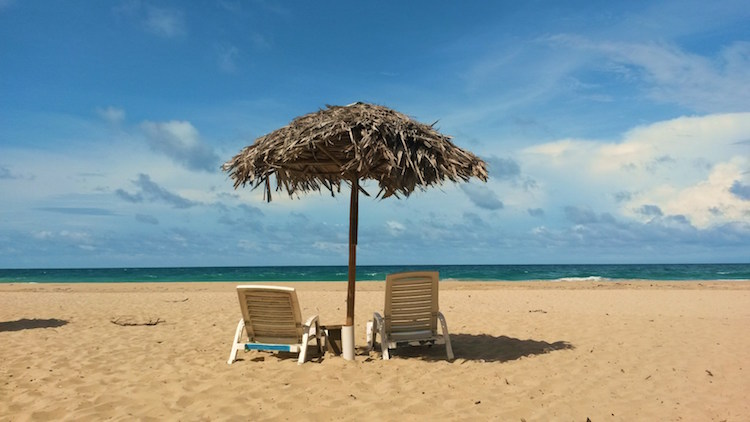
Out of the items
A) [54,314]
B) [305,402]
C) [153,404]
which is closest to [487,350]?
[305,402]

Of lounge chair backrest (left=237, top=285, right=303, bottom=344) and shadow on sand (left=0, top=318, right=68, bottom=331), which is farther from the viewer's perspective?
shadow on sand (left=0, top=318, right=68, bottom=331)

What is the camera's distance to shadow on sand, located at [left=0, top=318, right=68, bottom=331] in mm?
8188

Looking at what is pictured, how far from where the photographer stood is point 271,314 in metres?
5.68

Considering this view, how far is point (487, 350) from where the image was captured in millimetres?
6398

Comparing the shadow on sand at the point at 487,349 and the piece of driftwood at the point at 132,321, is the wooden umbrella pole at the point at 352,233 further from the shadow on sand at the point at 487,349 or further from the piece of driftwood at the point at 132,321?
the piece of driftwood at the point at 132,321

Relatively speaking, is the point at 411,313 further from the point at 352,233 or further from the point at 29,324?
the point at 29,324

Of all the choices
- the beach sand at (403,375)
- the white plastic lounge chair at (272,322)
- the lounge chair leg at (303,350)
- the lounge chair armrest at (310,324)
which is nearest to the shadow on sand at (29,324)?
the beach sand at (403,375)

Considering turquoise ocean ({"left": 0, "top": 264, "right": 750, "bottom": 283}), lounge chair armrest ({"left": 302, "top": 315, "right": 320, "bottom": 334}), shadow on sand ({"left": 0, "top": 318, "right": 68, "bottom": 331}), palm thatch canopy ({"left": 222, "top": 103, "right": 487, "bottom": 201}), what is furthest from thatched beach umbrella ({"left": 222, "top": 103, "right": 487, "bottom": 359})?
turquoise ocean ({"left": 0, "top": 264, "right": 750, "bottom": 283})

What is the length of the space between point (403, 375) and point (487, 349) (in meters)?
1.79

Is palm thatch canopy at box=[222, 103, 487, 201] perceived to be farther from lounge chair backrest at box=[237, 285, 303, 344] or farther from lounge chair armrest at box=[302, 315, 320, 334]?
lounge chair armrest at box=[302, 315, 320, 334]

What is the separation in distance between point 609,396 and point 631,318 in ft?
17.1

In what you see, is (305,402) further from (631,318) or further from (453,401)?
(631,318)

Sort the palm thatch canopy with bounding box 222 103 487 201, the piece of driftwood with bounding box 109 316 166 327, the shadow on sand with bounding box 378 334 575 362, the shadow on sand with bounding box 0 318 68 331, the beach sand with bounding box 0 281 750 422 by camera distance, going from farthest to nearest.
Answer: the piece of driftwood with bounding box 109 316 166 327
the shadow on sand with bounding box 0 318 68 331
the shadow on sand with bounding box 378 334 575 362
the palm thatch canopy with bounding box 222 103 487 201
the beach sand with bounding box 0 281 750 422

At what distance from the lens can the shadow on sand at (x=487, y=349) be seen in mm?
6004
